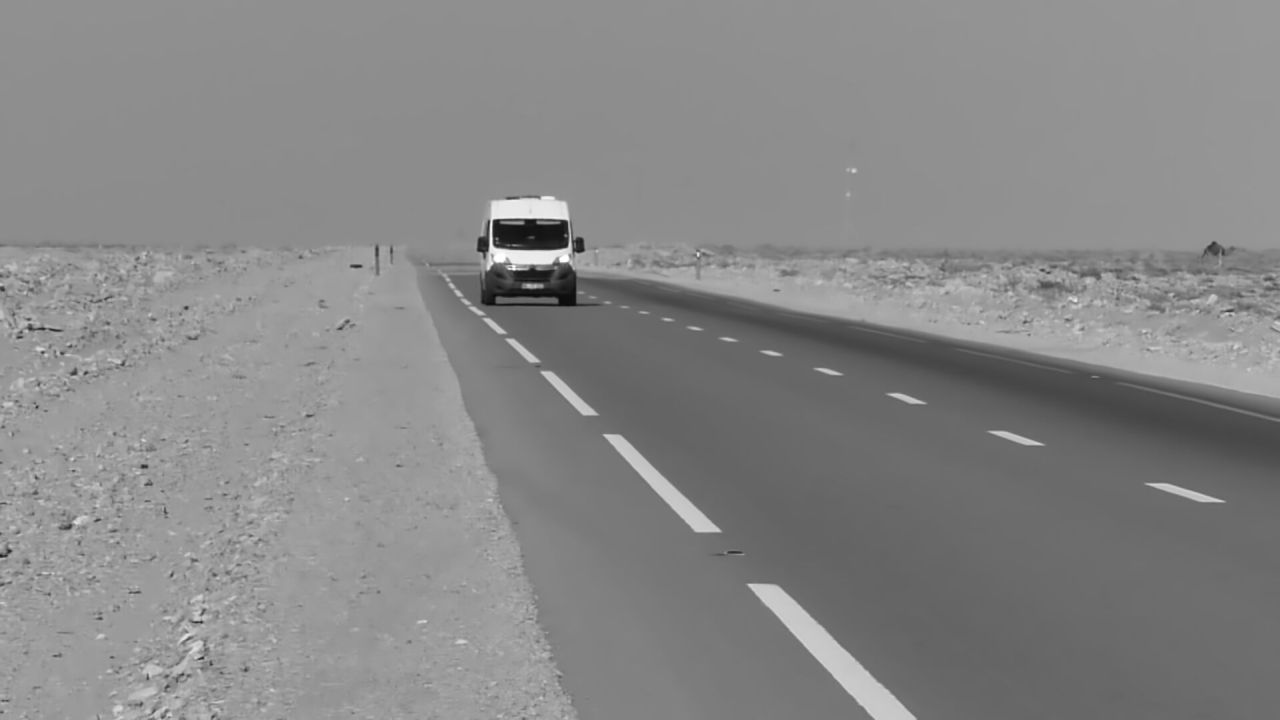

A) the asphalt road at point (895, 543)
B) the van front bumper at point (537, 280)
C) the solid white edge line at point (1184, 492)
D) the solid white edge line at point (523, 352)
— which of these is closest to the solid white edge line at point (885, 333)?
the solid white edge line at point (523, 352)

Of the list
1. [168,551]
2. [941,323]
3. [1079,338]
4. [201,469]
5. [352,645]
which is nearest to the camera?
[352,645]

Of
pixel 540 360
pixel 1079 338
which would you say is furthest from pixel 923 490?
pixel 1079 338

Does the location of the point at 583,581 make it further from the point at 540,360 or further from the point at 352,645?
the point at 540,360

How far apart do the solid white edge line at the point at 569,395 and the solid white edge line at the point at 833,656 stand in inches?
305

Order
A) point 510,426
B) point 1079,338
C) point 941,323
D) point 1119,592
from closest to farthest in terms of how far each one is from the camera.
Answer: point 1119,592 < point 510,426 < point 1079,338 < point 941,323

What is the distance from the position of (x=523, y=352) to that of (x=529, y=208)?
15274 mm

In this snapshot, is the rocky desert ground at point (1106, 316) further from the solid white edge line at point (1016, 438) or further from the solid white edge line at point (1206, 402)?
the solid white edge line at point (1016, 438)

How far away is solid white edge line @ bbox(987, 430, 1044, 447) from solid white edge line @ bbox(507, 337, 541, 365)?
8.45 m

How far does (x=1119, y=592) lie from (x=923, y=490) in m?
3.21

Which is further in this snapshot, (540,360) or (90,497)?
(540,360)

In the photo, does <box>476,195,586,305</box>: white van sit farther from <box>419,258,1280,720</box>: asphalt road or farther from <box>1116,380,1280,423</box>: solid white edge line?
<box>1116,380,1280,423</box>: solid white edge line

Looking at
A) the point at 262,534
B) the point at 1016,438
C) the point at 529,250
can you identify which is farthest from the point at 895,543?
the point at 529,250

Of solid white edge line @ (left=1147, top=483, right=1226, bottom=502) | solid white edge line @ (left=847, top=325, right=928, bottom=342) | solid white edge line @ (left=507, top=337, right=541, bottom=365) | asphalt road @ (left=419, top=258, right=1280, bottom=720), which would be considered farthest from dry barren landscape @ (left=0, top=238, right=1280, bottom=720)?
solid white edge line @ (left=1147, top=483, right=1226, bottom=502)

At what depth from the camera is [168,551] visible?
364 inches
